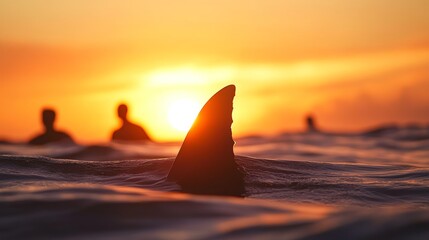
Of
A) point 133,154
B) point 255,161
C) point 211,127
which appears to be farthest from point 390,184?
point 133,154

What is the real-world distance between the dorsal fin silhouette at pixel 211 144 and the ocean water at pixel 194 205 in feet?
1.18

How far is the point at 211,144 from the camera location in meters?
7.28

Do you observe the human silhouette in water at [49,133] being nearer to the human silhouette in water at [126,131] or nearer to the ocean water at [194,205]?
the human silhouette in water at [126,131]

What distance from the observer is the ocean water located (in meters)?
4.25

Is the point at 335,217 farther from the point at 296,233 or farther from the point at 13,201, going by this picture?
the point at 13,201

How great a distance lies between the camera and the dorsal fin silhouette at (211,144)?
23.8 ft

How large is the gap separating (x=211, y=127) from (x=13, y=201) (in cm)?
256

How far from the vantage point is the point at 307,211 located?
5070 millimetres

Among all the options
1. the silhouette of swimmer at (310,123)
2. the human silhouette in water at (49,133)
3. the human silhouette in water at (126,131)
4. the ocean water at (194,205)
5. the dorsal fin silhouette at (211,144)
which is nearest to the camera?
the ocean water at (194,205)

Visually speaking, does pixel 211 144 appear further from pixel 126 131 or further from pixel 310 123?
pixel 310 123

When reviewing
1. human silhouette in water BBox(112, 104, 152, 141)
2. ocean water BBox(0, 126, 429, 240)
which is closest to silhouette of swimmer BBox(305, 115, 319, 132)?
human silhouette in water BBox(112, 104, 152, 141)

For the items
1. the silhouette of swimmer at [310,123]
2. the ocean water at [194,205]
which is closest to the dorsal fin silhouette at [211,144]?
the ocean water at [194,205]

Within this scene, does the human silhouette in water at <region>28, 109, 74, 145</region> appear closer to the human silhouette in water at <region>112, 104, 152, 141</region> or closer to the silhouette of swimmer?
the human silhouette in water at <region>112, 104, 152, 141</region>

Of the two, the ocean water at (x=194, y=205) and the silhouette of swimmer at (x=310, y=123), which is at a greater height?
the silhouette of swimmer at (x=310, y=123)
